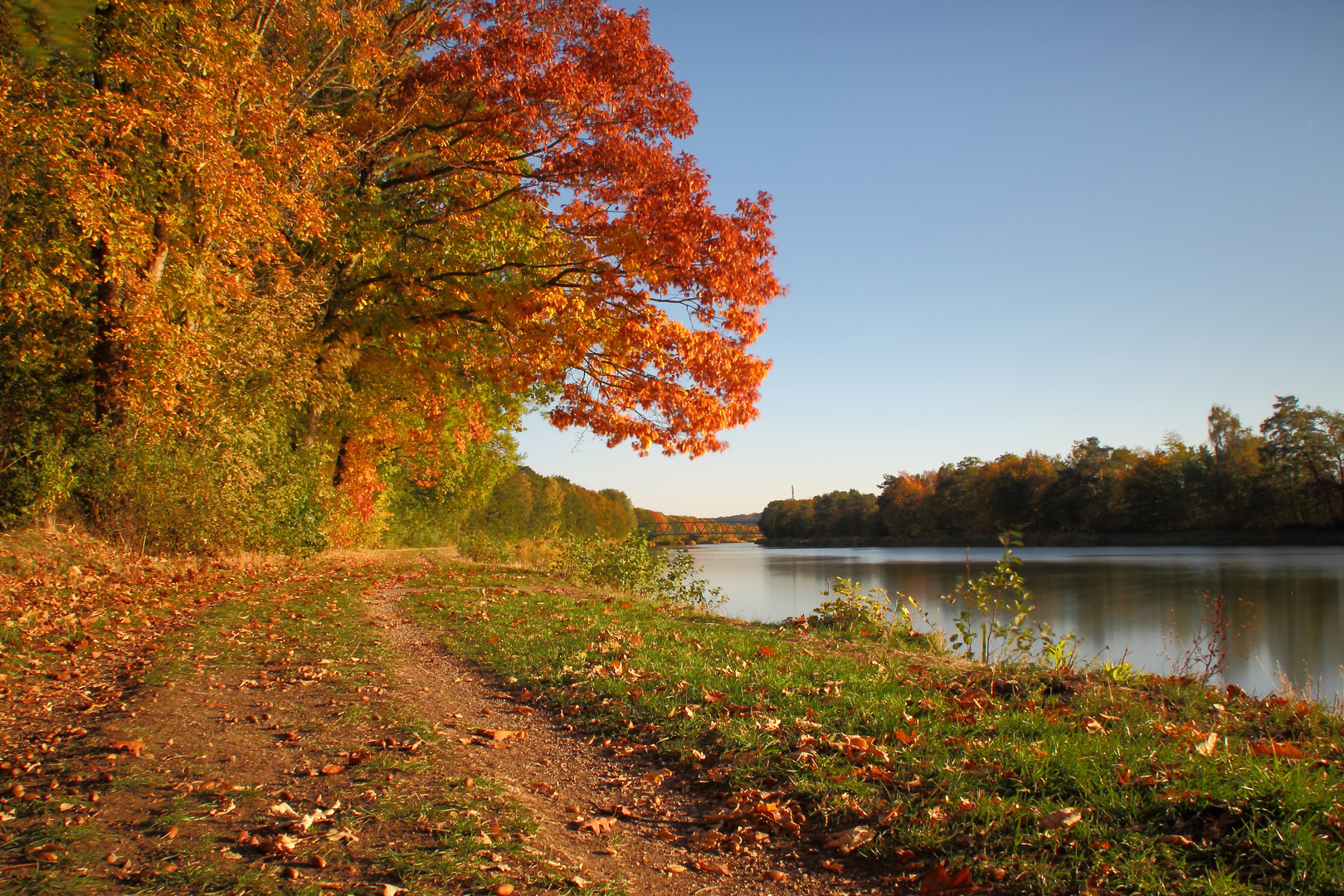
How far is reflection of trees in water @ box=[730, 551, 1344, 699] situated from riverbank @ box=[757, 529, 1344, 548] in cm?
498

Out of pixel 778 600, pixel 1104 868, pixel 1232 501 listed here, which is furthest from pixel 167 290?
pixel 1232 501

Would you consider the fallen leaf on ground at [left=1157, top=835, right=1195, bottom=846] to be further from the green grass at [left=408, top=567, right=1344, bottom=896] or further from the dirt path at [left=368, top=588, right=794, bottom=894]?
the dirt path at [left=368, top=588, right=794, bottom=894]

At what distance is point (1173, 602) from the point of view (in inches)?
765

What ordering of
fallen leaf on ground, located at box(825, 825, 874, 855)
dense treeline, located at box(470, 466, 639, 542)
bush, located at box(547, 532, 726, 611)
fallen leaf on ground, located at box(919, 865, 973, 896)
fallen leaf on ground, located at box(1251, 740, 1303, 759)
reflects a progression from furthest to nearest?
dense treeline, located at box(470, 466, 639, 542)
bush, located at box(547, 532, 726, 611)
fallen leaf on ground, located at box(1251, 740, 1303, 759)
fallen leaf on ground, located at box(825, 825, 874, 855)
fallen leaf on ground, located at box(919, 865, 973, 896)

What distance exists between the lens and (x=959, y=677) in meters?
5.82

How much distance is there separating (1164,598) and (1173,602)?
1.02m

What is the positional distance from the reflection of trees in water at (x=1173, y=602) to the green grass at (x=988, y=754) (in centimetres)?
329

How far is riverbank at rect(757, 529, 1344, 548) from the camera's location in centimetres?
4431

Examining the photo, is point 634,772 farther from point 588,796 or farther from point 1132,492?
point 1132,492

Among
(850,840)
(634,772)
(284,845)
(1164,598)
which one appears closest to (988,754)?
(850,840)

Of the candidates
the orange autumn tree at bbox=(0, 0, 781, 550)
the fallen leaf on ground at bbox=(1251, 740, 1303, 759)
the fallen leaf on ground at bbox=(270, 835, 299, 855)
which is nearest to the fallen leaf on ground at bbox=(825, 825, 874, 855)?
the fallen leaf on ground at bbox=(1251, 740, 1303, 759)

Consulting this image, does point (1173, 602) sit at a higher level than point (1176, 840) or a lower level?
lower

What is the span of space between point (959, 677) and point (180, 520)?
38.7 ft

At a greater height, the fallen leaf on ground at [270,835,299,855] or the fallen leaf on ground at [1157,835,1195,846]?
the fallen leaf on ground at [1157,835,1195,846]
